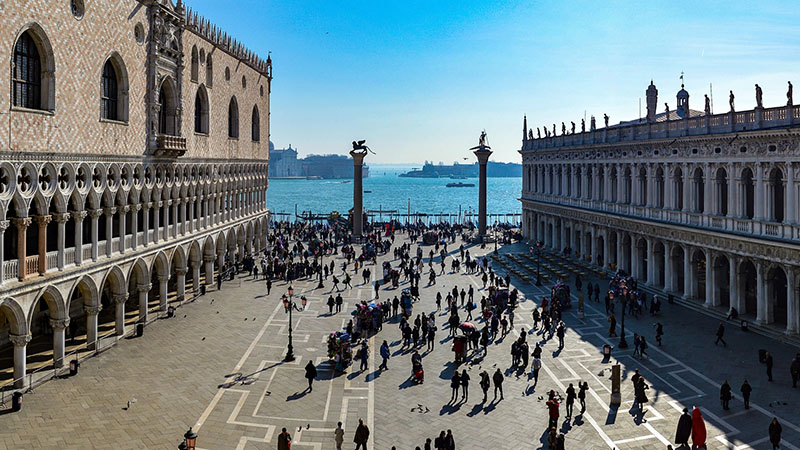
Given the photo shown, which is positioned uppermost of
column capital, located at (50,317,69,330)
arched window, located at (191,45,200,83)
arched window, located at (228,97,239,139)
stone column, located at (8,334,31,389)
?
arched window, located at (191,45,200,83)

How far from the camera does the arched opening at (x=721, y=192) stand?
31406 millimetres

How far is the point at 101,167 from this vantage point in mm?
24828

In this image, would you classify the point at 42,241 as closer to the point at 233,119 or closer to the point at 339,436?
the point at 339,436

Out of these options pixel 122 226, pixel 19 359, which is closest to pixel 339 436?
pixel 19 359

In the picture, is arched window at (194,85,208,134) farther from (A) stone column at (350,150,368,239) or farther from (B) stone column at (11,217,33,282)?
(A) stone column at (350,150,368,239)

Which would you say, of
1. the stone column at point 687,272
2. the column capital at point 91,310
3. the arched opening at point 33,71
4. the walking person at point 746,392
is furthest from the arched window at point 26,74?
the stone column at point 687,272

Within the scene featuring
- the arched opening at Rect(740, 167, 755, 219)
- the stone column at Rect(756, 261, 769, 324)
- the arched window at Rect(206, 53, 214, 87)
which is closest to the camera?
the stone column at Rect(756, 261, 769, 324)

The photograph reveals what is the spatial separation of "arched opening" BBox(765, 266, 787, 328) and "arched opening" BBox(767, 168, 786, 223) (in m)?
2.56

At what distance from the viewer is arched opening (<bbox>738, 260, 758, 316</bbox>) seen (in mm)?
29391

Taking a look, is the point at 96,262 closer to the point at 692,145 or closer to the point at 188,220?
the point at 188,220

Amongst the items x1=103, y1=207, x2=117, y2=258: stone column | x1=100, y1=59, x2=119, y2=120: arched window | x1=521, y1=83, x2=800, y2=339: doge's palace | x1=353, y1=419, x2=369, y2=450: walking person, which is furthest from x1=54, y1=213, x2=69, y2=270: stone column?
x1=521, y1=83, x2=800, y2=339: doge's palace

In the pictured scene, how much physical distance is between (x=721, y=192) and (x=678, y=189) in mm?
3883

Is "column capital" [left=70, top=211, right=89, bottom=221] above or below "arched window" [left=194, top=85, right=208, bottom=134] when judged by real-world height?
below

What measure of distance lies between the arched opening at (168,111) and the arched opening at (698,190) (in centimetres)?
3018
